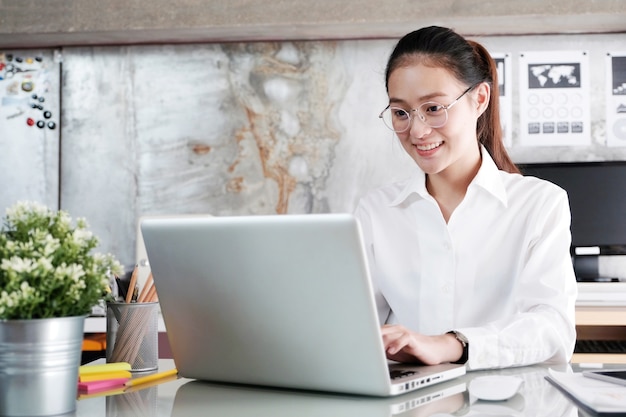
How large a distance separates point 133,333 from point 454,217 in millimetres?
717

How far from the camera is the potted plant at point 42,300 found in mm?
832

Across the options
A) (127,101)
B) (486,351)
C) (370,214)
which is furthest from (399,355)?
Result: (127,101)

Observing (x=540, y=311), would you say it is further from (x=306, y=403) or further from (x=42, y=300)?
(x=42, y=300)

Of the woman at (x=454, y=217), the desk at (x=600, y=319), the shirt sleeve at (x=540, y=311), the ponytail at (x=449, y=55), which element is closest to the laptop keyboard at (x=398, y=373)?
the shirt sleeve at (x=540, y=311)

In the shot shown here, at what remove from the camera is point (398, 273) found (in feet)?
5.47

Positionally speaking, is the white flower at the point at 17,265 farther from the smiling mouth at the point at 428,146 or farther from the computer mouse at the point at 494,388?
the smiling mouth at the point at 428,146

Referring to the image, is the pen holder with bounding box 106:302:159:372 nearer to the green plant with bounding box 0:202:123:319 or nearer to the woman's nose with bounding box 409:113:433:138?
the green plant with bounding box 0:202:123:319

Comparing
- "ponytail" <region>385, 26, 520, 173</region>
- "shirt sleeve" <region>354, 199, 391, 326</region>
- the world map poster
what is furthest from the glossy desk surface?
the world map poster

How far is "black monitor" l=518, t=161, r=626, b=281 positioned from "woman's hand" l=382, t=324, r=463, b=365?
2453mm

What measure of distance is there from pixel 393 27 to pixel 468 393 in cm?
281

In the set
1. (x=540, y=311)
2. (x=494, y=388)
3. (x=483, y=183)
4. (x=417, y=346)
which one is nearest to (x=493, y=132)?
(x=483, y=183)

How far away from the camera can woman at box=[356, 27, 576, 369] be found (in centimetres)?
156

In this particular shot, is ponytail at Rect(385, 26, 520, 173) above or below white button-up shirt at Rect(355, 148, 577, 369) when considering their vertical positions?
above

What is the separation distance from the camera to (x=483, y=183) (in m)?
1.65
